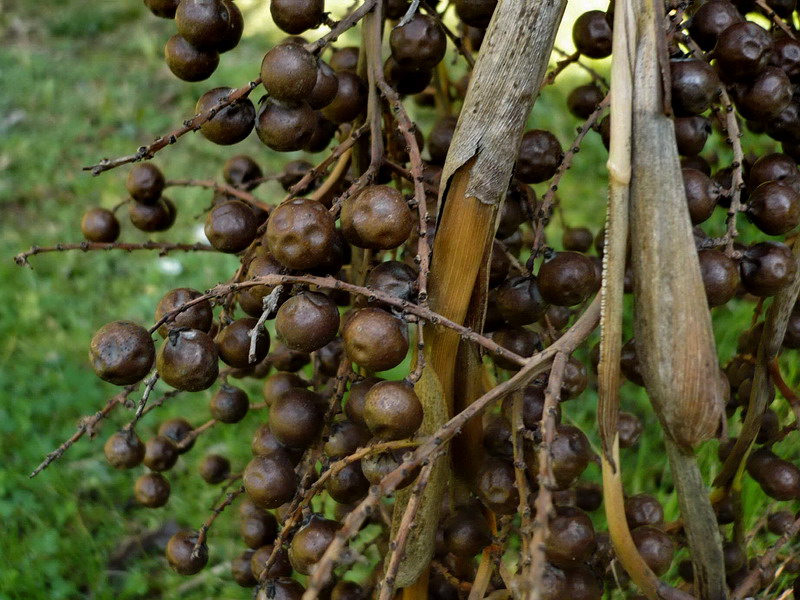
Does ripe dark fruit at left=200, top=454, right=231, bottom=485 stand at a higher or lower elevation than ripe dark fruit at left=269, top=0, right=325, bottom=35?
lower

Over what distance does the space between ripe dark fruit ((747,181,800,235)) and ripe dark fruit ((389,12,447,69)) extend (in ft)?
1.49

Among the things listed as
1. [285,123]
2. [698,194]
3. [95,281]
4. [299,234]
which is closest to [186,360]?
[299,234]

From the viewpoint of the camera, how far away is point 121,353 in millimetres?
894

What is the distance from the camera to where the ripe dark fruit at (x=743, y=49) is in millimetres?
1012

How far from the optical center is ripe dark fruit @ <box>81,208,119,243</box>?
136cm

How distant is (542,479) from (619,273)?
0.91ft

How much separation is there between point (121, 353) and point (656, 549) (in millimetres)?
706

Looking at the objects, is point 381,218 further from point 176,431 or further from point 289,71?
point 176,431

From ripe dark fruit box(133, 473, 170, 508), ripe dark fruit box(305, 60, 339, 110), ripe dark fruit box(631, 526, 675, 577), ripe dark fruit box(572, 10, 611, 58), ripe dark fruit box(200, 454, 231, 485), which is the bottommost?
ripe dark fruit box(631, 526, 675, 577)

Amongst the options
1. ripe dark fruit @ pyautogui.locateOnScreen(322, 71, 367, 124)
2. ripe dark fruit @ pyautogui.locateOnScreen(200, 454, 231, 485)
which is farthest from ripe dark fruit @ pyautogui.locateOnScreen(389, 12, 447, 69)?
ripe dark fruit @ pyautogui.locateOnScreen(200, 454, 231, 485)

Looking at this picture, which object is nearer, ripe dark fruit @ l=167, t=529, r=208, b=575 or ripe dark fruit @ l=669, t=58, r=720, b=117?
ripe dark fruit @ l=669, t=58, r=720, b=117

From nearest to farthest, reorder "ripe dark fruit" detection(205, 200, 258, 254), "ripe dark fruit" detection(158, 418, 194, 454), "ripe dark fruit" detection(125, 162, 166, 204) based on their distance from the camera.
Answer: "ripe dark fruit" detection(205, 200, 258, 254) → "ripe dark fruit" detection(125, 162, 166, 204) → "ripe dark fruit" detection(158, 418, 194, 454)

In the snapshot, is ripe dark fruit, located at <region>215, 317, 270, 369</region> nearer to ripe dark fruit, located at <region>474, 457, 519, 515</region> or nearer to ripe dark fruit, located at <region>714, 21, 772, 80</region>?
ripe dark fruit, located at <region>474, 457, 519, 515</region>

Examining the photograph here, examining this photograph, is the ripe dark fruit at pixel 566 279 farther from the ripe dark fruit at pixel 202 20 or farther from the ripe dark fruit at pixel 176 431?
the ripe dark fruit at pixel 176 431
